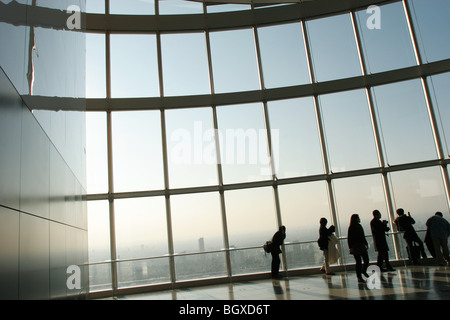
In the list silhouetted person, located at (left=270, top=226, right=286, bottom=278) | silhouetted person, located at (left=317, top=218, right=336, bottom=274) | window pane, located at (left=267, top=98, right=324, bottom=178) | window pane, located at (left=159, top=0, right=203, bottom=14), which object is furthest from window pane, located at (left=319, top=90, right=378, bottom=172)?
window pane, located at (left=159, top=0, right=203, bottom=14)

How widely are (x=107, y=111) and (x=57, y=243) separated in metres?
6.68

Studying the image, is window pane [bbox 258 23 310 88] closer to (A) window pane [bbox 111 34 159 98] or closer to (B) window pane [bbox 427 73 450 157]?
(A) window pane [bbox 111 34 159 98]

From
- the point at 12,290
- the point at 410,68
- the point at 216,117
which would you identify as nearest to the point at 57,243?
the point at 12,290

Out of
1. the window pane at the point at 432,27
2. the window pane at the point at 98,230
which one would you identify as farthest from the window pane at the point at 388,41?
the window pane at the point at 98,230

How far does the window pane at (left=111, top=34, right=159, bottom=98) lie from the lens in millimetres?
10789

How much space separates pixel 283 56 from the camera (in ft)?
37.1

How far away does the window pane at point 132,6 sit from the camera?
11.1m

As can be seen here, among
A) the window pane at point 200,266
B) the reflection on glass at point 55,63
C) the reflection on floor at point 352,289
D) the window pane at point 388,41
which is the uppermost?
the window pane at point 388,41

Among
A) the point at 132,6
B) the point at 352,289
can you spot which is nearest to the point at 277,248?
the point at 352,289

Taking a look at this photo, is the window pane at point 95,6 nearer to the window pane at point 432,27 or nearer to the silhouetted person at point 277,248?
Answer: the silhouetted person at point 277,248

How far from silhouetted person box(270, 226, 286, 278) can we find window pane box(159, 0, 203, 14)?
7246 mm

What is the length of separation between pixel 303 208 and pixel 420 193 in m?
3.26

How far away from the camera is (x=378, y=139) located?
34.7 feet

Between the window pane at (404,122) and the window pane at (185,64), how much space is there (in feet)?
17.2
